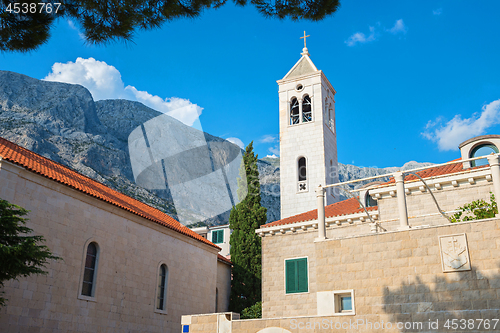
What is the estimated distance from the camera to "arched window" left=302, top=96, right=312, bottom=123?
111ft

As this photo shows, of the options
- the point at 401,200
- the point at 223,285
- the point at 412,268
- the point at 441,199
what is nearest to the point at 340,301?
the point at 412,268

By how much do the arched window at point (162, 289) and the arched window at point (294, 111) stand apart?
17445 mm

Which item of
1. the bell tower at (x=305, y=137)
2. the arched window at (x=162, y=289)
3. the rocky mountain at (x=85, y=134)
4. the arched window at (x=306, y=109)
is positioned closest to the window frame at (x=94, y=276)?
the arched window at (x=162, y=289)

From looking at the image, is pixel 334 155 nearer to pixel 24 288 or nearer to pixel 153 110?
pixel 24 288

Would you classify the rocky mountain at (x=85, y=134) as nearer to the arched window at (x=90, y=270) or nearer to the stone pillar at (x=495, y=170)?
the arched window at (x=90, y=270)

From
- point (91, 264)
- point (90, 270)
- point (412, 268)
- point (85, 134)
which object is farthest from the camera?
point (85, 134)

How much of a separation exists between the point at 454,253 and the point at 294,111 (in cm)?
2611

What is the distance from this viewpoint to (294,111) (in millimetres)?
34719

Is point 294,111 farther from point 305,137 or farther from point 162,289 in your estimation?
point 162,289

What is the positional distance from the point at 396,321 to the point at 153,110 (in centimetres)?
11592

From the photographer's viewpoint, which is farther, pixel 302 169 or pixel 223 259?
pixel 302 169

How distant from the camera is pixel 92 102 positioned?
310 feet

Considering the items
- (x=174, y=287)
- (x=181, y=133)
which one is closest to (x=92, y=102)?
(x=181, y=133)

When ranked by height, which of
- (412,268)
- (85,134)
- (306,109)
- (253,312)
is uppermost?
(85,134)
